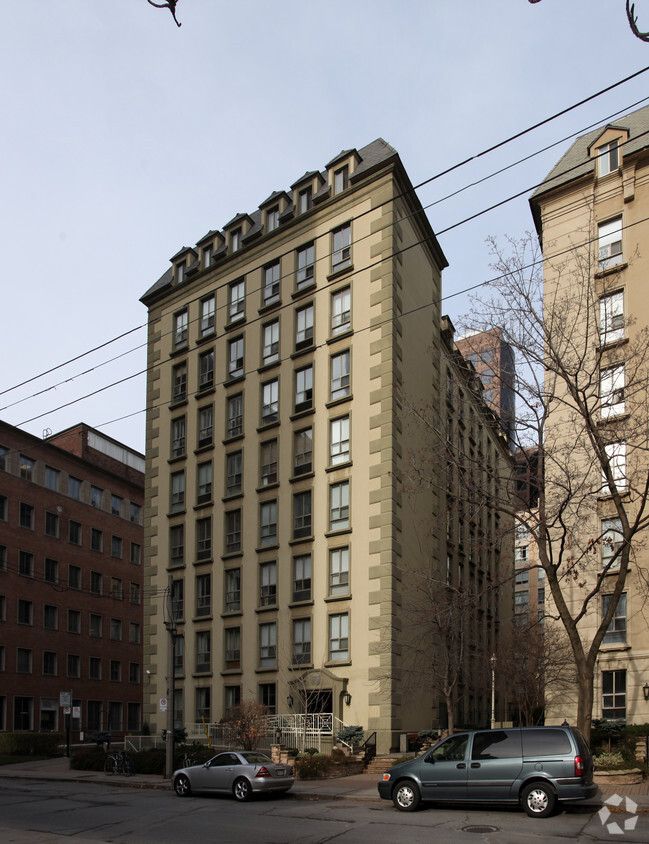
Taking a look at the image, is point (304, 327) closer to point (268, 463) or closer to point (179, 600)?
point (268, 463)

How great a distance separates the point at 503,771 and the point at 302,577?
18.9 m

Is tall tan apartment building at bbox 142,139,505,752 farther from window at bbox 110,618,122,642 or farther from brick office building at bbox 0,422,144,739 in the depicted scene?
window at bbox 110,618,122,642

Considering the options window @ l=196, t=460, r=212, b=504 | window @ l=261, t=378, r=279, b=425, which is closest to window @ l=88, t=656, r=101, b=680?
window @ l=196, t=460, r=212, b=504

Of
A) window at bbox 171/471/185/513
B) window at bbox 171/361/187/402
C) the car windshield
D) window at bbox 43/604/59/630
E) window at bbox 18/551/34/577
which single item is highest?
window at bbox 171/361/187/402

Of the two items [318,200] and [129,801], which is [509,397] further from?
[129,801]

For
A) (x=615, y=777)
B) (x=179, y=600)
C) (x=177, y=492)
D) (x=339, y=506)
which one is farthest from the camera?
(x=177, y=492)

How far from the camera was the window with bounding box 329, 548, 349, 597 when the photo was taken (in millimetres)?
34281

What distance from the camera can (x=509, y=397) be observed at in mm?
33781

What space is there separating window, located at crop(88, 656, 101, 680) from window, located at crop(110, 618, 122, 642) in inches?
97.6

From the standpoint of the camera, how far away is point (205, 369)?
4353 cm

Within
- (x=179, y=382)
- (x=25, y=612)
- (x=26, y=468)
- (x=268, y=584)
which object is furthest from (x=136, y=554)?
(x=268, y=584)

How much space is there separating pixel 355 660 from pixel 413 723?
408 cm

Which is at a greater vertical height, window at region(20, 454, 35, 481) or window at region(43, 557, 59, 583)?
window at region(20, 454, 35, 481)

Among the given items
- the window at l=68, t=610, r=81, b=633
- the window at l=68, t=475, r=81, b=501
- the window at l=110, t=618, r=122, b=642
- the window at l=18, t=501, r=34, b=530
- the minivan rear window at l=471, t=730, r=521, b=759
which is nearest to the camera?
the minivan rear window at l=471, t=730, r=521, b=759
